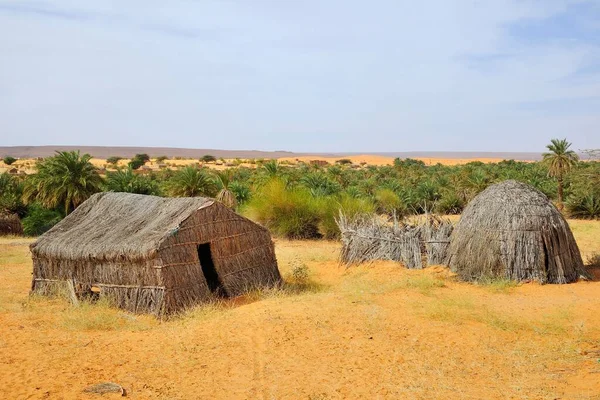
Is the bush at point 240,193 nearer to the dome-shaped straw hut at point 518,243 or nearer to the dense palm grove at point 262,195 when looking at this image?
the dense palm grove at point 262,195

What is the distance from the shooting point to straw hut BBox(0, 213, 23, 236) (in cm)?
2314

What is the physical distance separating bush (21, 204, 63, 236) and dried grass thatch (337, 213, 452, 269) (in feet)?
45.5

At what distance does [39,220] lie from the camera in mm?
23656

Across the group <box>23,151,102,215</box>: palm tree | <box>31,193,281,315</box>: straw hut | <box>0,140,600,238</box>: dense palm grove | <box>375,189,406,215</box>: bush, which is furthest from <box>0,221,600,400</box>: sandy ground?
<box>375,189,406,215</box>: bush

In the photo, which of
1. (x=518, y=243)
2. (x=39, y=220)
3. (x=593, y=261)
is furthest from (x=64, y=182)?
(x=593, y=261)

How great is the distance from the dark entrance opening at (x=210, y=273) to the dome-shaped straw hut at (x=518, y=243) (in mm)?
5570

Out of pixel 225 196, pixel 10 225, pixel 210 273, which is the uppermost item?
pixel 225 196

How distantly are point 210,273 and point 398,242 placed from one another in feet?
16.4

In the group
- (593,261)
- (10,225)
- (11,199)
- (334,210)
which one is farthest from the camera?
(11,199)

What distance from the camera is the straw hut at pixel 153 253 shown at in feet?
34.4

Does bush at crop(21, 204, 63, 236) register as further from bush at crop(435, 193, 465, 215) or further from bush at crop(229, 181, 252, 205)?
Result: bush at crop(435, 193, 465, 215)

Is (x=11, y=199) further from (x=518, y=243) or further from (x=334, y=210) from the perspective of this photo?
(x=518, y=243)

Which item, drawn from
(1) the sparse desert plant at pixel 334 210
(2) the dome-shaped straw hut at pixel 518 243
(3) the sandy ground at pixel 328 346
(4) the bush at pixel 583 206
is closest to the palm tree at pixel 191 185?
(1) the sparse desert plant at pixel 334 210

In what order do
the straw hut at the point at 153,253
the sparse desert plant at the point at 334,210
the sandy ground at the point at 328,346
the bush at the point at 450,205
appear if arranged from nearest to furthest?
the sandy ground at the point at 328,346
the straw hut at the point at 153,253
the sparse desert plant at the point at 334,210
the bush at the point at 450,205
